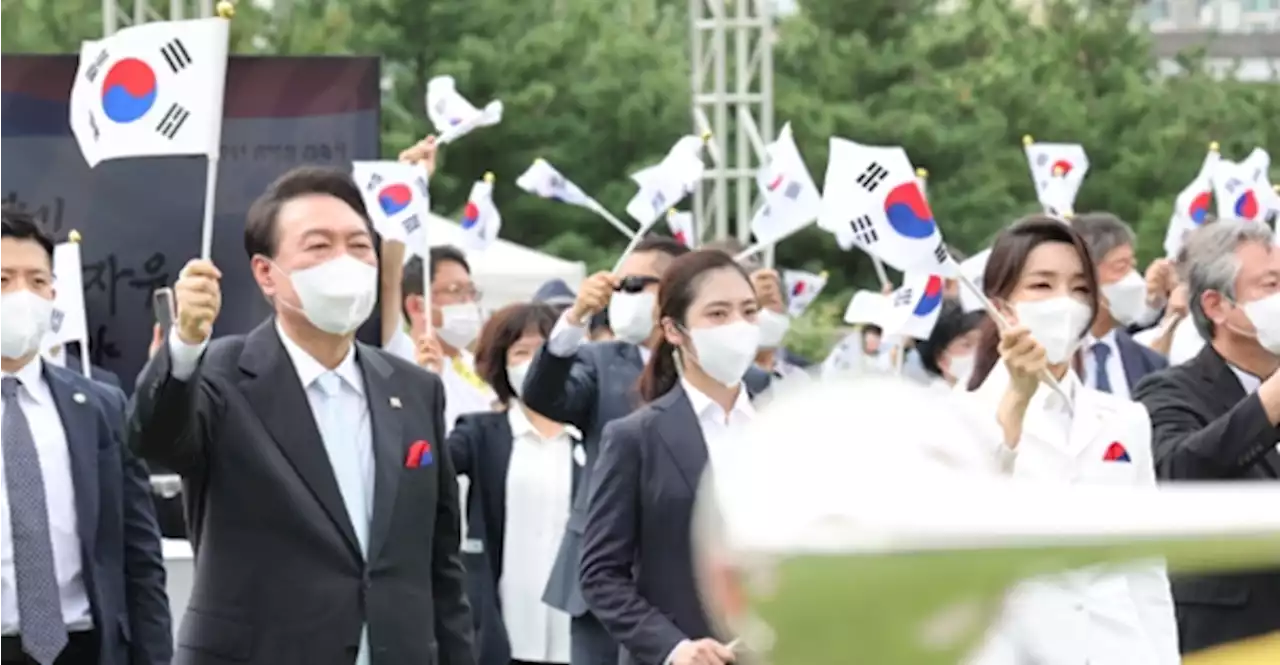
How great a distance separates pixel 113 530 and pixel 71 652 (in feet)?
1.07

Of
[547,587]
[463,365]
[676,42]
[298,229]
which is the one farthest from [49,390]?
[676,42]

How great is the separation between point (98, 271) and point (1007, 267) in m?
4.72

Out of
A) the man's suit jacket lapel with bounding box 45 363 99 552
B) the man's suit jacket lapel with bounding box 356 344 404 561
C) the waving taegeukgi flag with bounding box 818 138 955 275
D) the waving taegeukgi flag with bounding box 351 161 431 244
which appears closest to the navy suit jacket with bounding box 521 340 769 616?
the waving taegeukgi flag with bounding box 818 138 955 275

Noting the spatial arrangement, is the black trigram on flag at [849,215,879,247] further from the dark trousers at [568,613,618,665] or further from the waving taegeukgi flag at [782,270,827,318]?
the waving taegeukgi flag at [782,270,827,318]

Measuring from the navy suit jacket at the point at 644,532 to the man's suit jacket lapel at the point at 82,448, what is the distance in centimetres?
125

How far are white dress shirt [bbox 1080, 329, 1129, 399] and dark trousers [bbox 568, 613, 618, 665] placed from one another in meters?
2.25

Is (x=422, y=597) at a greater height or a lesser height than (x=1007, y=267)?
lesser

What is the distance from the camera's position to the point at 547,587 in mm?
7691

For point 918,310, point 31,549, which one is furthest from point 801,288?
point 31,549

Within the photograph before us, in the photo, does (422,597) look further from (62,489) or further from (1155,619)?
(1155,619)

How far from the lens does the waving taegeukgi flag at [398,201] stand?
33.8 feet

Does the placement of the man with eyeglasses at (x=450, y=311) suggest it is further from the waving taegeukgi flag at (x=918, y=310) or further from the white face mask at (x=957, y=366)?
the white face mask at (x=957, y=366)

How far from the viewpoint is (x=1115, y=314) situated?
32.3 feet

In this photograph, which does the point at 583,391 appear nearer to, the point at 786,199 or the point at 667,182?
the point at 667,182
